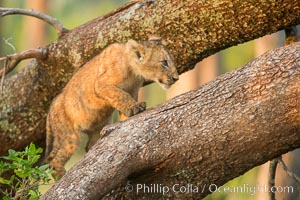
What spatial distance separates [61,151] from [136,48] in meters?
0.81

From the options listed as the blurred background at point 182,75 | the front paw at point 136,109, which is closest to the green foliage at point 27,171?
the front paw at point 136,109

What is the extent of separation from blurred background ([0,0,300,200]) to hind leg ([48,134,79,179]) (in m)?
2.14

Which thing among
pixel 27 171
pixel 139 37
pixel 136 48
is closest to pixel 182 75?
pixel 139 37

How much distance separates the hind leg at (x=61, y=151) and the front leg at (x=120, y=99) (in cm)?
43

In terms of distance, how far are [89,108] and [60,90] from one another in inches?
22.0

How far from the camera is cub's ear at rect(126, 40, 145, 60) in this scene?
4.20 m

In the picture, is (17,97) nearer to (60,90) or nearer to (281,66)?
(60,90)

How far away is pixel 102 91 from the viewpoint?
4207mm

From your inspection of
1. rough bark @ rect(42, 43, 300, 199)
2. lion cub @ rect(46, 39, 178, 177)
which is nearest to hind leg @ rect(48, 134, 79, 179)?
lion cub @ rect(46, 39, 178, 177)

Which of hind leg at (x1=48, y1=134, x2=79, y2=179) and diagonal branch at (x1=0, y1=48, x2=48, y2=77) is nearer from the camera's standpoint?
hind leg at (x1=48, y1=134, x2=79, y2=179)

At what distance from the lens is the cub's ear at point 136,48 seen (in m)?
4.20

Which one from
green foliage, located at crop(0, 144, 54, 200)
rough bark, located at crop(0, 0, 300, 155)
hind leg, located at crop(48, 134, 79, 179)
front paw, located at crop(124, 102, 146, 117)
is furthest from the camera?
hind leg, located at crop(48, 134, 79, 179)

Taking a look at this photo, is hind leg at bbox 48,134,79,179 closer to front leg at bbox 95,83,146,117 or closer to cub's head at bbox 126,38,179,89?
front leg at bbox 95,83,146,117

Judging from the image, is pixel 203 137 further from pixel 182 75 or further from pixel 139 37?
pixel 182 75
